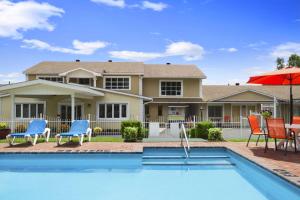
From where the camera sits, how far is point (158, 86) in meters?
35.2

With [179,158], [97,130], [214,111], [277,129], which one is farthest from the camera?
[214,111]

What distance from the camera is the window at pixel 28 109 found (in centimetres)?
→ 2849

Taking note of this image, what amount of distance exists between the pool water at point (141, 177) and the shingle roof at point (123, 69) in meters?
19.9

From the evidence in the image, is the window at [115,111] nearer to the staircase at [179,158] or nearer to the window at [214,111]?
the window at [214,111]

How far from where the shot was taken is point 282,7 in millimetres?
19859

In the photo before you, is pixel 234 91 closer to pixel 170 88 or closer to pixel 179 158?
pixel 170 88

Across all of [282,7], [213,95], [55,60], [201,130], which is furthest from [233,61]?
[55,60]

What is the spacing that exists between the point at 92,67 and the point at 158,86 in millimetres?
7194

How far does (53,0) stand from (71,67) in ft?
58.7

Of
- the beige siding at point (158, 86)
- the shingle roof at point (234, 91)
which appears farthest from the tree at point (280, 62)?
the beige siding at point (158, 86)

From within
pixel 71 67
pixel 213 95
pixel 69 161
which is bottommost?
pixel 69 161

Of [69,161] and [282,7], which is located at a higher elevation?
[282,7]

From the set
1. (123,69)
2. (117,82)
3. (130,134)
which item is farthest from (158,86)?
(130,134)

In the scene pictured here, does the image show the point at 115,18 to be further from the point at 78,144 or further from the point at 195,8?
the point at 78,144
